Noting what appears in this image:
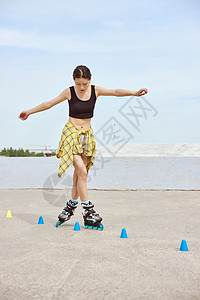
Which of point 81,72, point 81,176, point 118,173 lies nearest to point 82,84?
point 81,72

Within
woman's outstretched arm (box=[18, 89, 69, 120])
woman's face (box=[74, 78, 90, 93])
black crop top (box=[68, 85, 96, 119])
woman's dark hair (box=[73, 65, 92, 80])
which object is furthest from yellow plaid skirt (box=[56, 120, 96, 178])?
woman's dark hair (box=[73, 65, 92, 80])

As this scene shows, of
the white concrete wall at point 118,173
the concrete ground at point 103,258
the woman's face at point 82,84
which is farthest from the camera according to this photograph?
the white concrete wall at point 118,173

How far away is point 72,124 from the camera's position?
184 inches

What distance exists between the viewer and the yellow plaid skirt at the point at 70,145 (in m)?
4.54

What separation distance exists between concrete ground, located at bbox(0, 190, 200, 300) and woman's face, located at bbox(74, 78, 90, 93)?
5.78 ft

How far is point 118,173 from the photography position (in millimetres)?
10148

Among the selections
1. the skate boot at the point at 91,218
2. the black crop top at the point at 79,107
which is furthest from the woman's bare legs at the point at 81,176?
the black crop top at the point at 79,107

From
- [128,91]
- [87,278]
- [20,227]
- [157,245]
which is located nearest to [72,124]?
[128,91]

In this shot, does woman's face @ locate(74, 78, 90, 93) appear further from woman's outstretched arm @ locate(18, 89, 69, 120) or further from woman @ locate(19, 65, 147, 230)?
woman's outstretched arm @ locate(18, 89, 69, 120)

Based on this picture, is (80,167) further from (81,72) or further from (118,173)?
(118,173)

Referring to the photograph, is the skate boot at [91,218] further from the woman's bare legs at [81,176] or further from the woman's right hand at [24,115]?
the woman's right hand at [24,115]

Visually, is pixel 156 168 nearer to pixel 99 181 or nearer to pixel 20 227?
pixel 99 181

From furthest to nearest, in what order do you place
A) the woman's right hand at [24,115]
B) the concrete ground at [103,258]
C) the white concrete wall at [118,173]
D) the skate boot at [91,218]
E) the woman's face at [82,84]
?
the white concrete wall at [118,173] < the woman's right hand at [24,115] < the woman's face at [82,84] < the skate boot at [91,218] < the concrete ground at [103,258]

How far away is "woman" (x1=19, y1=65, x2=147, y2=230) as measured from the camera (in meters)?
4.54
